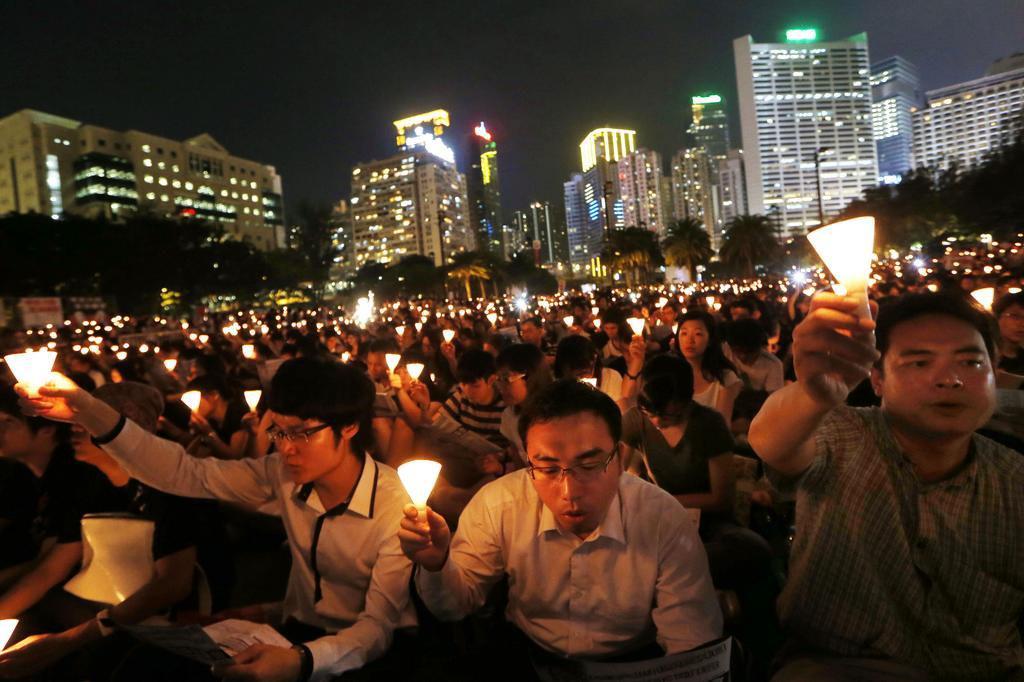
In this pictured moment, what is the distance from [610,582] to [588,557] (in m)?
0.13

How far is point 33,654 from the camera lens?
3.04m

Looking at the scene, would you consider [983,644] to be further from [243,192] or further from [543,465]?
[243,192]

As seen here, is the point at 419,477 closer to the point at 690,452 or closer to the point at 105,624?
the point at 105,624

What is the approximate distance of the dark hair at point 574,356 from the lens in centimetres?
614

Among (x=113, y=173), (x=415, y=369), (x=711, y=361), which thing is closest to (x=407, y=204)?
(x=113, y=173)

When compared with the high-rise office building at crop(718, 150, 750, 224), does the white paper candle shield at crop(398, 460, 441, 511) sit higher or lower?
lower

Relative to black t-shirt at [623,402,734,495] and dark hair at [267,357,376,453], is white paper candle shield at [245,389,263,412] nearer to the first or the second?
dark hair at [267,357,376,453]

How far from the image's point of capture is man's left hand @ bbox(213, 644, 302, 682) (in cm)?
238

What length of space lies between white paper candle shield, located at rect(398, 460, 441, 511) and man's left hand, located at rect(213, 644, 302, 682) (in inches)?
31.3

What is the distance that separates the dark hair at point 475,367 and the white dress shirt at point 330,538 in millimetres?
2502

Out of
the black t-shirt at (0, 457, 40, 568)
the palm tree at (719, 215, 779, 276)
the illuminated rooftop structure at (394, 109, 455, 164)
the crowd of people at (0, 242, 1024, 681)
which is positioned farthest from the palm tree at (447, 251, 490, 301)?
the illuminated rooftop structure at (394, 109, 455, 164)

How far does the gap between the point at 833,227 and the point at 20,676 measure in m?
3.90

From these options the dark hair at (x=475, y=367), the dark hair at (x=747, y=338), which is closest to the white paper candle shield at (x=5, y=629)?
the dark hair at (x=475, y=367)

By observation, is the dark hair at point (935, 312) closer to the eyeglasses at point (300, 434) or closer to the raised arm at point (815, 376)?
the raised arm at point (815, 376)
